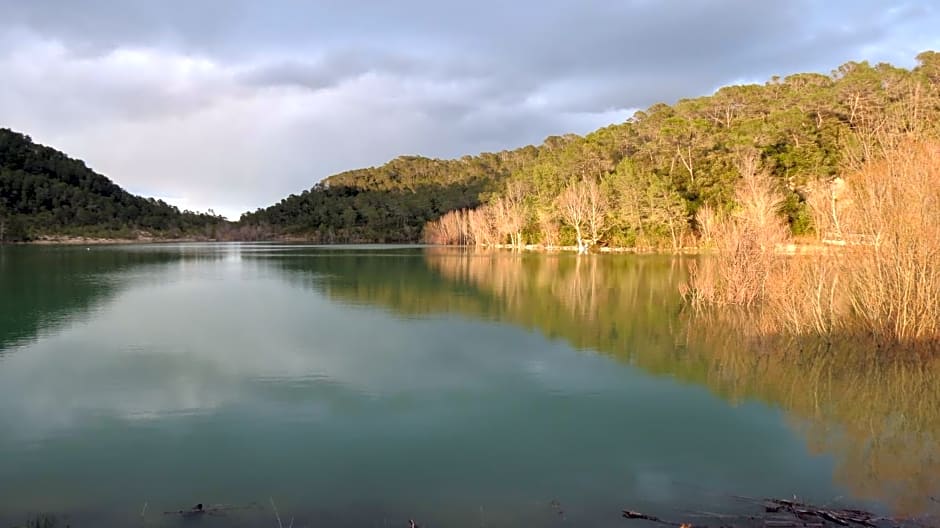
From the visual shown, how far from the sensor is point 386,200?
398 feet

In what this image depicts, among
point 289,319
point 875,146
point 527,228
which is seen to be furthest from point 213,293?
point 527,228

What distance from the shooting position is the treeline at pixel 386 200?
348ft

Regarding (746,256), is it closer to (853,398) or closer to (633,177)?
(853,398)

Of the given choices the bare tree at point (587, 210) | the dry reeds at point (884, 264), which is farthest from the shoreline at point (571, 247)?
the bare tree at point (587, 210)

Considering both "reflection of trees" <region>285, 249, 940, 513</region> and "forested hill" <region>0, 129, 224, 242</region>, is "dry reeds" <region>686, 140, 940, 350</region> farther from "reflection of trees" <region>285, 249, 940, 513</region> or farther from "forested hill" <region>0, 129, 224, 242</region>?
"forested hill" <region>0, 129, 224, 242</region>

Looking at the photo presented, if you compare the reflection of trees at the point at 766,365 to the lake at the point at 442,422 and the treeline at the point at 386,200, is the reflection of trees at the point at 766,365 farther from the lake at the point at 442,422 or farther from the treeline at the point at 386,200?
the treeline at the point at 386,200

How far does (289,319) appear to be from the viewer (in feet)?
52.6

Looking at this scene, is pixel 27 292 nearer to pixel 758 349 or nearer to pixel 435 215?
pixel 758 349

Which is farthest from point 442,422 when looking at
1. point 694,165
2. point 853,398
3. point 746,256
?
point 694,165

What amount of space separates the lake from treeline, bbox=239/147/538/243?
83.9m

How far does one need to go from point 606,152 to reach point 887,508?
59.7 meters

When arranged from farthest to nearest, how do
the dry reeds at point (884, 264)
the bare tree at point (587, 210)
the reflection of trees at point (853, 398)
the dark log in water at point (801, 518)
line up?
the bare tree at point (587, 210), the dry reeds at point (884, 264), the reflection of trees at point (853, 398), the dark log in water at point (801, 518)

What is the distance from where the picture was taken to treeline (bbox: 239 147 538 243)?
10619cm

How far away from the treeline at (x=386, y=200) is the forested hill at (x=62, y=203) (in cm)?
2081
